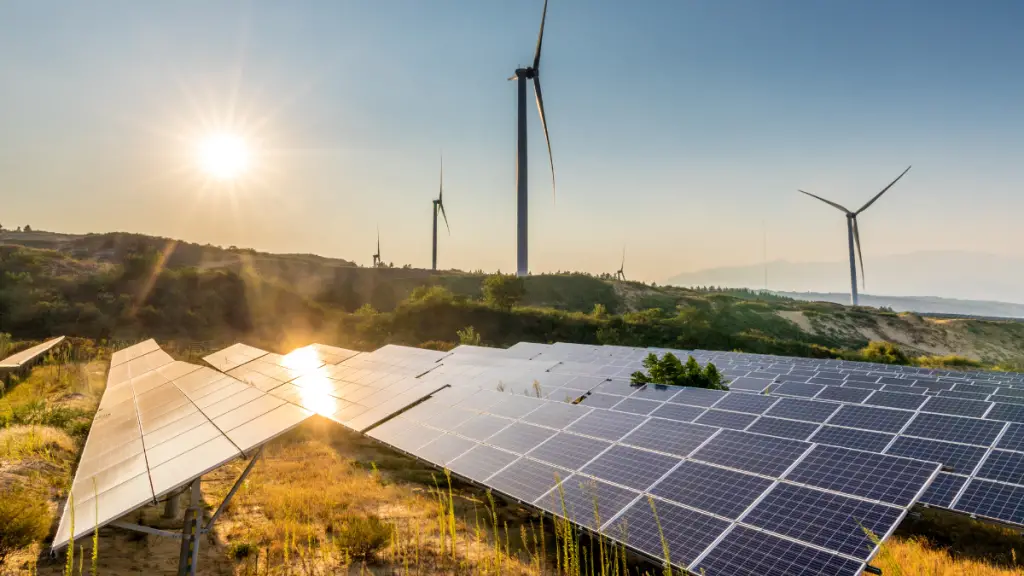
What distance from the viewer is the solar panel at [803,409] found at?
1299 cm

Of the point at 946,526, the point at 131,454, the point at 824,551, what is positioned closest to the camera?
the point at 824,551

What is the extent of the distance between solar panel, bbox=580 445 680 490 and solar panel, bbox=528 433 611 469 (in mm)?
266

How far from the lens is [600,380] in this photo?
64.3ft

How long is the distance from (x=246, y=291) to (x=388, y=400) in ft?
186

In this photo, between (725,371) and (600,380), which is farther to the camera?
(725,371)

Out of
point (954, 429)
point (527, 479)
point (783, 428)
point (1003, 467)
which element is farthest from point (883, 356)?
point (527, 479)

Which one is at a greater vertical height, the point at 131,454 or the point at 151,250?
the point at 151,250

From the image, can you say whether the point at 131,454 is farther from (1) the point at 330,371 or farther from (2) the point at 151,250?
(2) the point at 151,250

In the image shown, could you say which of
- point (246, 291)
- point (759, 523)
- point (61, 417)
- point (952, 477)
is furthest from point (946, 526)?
point (246, 291)

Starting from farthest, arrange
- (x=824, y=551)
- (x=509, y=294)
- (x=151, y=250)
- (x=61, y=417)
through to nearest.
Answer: (x=151, y=250) < (x=509, y=294) < (x=61, y=417) < (x=824, y=551)

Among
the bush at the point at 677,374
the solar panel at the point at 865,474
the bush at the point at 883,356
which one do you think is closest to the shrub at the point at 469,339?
the bush at the point at 677,374

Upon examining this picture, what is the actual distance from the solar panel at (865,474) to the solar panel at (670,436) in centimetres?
212

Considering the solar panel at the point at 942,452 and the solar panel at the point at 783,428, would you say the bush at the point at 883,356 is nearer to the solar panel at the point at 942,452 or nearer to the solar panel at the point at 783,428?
the solar panel at the point at 942,452

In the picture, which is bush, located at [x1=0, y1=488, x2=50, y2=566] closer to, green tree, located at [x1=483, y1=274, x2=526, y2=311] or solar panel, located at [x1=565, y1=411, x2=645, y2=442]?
solar panel, located at [x1=565, y1=411, x2=645, y2=442]
